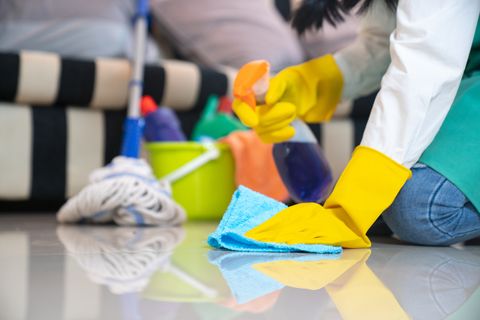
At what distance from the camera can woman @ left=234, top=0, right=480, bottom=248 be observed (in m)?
0.93

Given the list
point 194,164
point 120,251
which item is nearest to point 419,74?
point 120,251

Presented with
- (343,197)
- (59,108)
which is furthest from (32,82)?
(343,197)

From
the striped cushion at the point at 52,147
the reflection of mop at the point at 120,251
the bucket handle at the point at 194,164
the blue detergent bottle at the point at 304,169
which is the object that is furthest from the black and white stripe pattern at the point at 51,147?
the blue detergent bottle at the point at 304,169

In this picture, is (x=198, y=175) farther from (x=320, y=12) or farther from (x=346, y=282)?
(x=346, y=282)

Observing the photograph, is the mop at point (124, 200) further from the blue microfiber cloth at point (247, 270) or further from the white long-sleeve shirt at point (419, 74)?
the white long-sleeve shirt at point (419, 74)

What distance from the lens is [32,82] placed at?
5.64 ft

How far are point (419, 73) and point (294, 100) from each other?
1.02 ft

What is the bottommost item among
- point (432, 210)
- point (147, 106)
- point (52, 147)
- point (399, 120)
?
point (52, 147)

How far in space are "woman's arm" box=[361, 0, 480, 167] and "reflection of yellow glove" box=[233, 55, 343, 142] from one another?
0.21 meters

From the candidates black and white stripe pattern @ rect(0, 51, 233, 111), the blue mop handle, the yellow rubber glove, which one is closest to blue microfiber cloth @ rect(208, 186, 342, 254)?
the yellow rubber glove

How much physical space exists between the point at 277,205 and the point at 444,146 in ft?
0.78

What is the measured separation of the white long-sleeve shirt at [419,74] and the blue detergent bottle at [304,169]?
37cm

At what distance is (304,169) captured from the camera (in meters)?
1.33

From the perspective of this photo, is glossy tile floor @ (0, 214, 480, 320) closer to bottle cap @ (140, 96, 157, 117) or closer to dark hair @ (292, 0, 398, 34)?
dark hair @ (292, 0, 398, 34)
